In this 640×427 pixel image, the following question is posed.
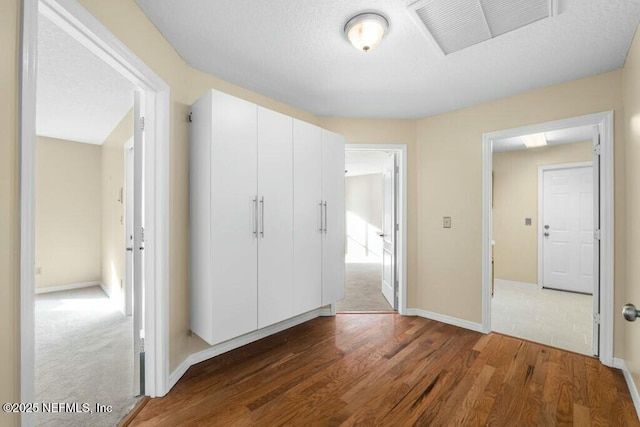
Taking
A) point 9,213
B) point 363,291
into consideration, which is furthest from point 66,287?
point 9,213

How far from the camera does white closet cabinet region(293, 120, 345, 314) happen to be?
2500 millimetres

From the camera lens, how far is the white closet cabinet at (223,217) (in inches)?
76.4

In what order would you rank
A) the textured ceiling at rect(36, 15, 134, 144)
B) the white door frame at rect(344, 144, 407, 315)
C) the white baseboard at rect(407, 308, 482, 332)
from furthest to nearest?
the white door frame at rect(344, 144, 407, 315) → the white baseboard at rect(407, 308, 482, 332) → the textured ceiling at rect(36, 15, 134, 144)

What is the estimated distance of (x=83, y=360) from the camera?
2385mm

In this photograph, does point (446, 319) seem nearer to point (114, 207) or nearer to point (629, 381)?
point (629, 381)

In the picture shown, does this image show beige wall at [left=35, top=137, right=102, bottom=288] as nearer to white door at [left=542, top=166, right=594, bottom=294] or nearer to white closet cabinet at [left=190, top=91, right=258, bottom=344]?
white closet cabinet at [left=190, top=91, right=258, bottom=344]

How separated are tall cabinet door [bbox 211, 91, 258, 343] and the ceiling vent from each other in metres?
1.32

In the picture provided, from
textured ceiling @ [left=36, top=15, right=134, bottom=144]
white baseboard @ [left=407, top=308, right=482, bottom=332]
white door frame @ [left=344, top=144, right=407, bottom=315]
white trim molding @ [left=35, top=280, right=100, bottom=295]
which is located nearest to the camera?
textured ceiling @ [left=36, top=15, right=134, bottom=144]

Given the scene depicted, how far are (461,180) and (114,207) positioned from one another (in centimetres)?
461

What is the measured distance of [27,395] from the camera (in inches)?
37.5

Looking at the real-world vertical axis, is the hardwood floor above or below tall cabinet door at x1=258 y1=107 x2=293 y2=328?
below

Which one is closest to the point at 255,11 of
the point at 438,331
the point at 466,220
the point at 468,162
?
the point at 468,162

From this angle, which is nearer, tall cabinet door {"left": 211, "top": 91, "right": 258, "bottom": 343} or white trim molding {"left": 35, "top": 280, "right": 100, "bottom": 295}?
tall cabinet door {"left": 211, "top": 91, "right": 258, "bottom": 343}

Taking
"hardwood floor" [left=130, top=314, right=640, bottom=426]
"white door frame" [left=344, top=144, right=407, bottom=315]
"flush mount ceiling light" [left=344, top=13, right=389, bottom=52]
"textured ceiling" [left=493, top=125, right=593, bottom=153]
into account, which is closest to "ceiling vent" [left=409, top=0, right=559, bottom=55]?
"flush mount ceiling light" [left=344, top=13, right=389, bottom=52]
